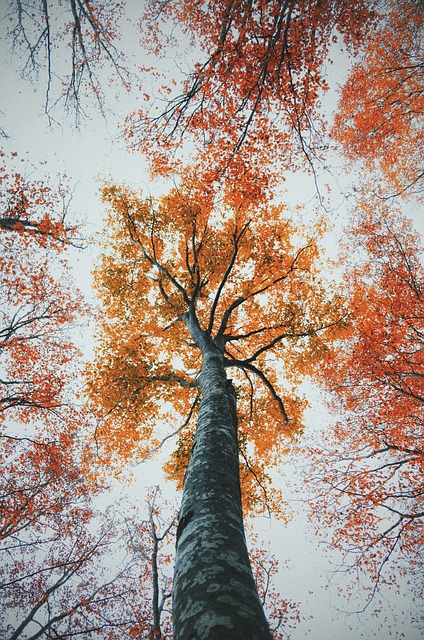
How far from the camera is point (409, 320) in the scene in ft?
32.1

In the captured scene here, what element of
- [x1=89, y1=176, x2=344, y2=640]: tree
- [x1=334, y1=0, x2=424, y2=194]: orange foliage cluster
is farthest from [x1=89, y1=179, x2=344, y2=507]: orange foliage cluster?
[x1=334, y1=0, x2=424, y2=194]: orange foliage cluster

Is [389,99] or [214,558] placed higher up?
[389,99]

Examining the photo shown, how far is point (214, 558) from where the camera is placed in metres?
1.60

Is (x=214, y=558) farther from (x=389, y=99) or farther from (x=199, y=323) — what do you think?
(x=389, y=99)

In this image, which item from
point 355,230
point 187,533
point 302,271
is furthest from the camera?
point 355,230

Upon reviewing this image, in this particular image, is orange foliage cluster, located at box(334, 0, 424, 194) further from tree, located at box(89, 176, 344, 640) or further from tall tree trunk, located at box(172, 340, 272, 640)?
tall tree trunk, located at box(172, 340, 272, 640)

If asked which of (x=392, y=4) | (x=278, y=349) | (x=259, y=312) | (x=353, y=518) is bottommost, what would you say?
(x=353, y=518)

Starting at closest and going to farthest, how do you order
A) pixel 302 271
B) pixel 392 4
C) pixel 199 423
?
pixel 199 423
pixel 392 4
pixel 302 271

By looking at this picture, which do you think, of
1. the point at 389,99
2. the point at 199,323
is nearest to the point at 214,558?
the point at 199,323

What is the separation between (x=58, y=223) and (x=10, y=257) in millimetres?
2732

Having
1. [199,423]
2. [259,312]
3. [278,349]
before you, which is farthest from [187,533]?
[259,312]

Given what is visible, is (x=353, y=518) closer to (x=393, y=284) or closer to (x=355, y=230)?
(x=393, y=284)

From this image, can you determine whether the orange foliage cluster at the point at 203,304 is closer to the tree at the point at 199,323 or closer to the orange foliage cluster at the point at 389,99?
the tree at the point at 199,323

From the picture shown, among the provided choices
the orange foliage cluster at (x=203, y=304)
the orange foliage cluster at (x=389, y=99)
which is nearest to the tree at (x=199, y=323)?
the orange foliage cluster at (x=203, y=304)
